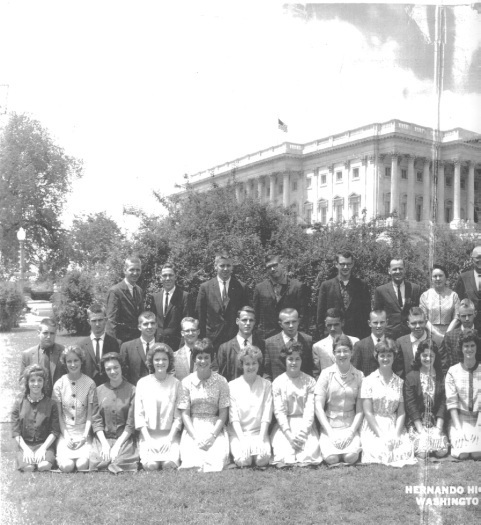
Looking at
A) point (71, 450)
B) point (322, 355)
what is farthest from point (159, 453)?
point (322, 355)

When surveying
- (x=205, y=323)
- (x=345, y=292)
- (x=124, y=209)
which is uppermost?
(x=124, y=209)

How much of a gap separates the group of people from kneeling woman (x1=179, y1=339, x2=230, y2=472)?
11 millimetres

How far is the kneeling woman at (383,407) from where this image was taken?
214 inches

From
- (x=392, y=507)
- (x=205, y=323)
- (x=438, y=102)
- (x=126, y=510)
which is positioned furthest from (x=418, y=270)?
(x=126, y=510)

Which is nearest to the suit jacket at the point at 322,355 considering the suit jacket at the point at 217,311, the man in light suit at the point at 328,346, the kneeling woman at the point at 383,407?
the man in light suit at the point at 328,346

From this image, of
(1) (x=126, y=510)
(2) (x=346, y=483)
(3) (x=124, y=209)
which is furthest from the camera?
(3) (x=124, y=209)

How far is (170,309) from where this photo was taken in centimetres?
678

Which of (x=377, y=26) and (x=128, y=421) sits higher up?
(x=377, y=26)

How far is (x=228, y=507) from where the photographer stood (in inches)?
171

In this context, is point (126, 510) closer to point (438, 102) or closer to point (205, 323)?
point (205, 323)

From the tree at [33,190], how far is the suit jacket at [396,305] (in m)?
5.22

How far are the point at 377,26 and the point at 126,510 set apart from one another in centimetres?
545

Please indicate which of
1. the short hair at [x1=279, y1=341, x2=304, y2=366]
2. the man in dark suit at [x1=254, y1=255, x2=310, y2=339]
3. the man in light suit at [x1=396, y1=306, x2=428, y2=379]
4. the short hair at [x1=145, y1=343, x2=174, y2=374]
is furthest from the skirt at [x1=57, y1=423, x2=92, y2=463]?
the man in light suit at [x1=396, y1=306, x2=428, y2=379]

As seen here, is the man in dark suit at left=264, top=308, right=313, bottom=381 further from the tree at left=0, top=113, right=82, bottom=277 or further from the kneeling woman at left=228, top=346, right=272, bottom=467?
the tree at left=0, top=113, right=82, bottom=277
